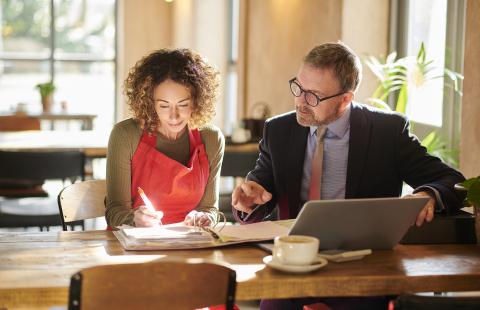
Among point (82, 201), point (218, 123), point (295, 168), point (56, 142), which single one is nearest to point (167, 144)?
point (82, 201)

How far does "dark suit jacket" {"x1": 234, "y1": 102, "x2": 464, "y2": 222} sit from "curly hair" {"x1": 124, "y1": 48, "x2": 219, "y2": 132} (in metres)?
0.32

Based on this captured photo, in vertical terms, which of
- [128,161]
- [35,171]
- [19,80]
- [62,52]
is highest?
[62,52]

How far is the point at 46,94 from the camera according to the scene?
329 inches

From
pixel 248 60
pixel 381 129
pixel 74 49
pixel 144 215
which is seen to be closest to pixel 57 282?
pixel 144 215

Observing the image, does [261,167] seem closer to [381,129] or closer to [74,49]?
[381,129]

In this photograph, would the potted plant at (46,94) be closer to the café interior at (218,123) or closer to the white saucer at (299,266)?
the café interior at (218,123)

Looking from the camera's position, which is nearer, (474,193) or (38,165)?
(474,193)

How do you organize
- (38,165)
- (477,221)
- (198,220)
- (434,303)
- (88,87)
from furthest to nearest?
(88,87) < (38,165) < (198,220) < (477,221) < (434,303)

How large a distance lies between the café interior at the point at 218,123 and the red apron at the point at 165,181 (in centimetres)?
26

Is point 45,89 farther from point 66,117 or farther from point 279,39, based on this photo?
point 279,39

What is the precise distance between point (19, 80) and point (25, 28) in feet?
2.10

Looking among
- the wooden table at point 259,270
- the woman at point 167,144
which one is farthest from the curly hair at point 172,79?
the wooden table at point 259,270

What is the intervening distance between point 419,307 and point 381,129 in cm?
108

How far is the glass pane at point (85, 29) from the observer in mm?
9922
